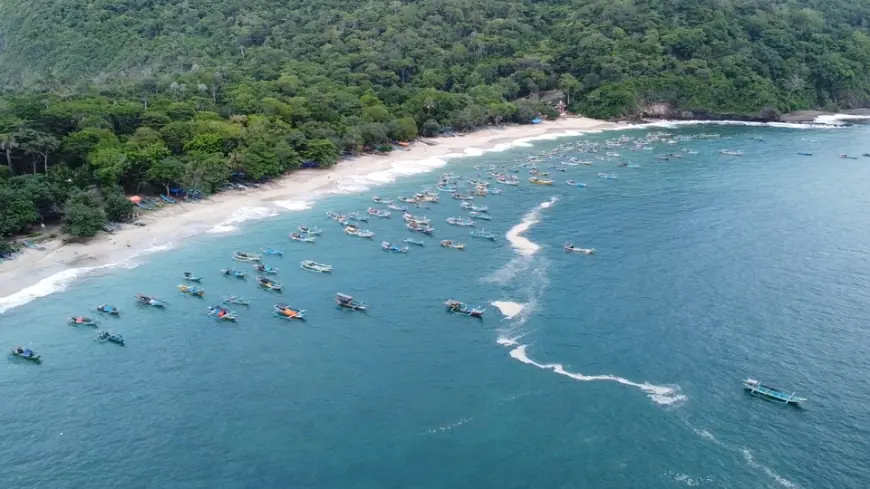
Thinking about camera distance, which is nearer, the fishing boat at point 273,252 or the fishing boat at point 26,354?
the fishing boat at point 26,354

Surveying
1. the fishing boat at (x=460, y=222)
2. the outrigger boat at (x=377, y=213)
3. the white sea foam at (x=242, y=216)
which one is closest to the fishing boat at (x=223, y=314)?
the white sea foam at (x=242, y=216)

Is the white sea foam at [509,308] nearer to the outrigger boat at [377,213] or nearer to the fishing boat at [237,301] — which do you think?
the fishing boat at [237,301]

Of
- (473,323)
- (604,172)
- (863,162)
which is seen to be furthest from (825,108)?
(473,323)

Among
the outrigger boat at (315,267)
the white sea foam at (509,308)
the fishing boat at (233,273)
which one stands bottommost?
the white sea foam at (509,308)

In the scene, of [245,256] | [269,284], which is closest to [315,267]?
[269,284]

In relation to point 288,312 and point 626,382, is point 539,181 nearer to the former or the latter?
point 288,312

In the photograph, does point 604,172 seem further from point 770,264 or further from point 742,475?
point 742,475

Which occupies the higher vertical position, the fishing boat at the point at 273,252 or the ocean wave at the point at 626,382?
the fishing boat at the point at 273,252
